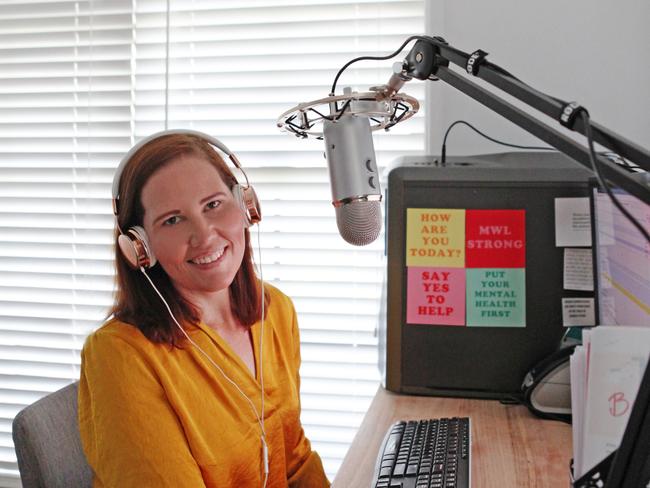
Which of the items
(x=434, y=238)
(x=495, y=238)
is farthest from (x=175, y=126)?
(x=495, y=238)

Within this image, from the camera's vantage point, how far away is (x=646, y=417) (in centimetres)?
54

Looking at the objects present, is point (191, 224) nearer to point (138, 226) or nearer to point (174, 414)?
point (138, 226)

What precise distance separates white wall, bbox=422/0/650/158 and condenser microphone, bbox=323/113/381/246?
2.93 ft

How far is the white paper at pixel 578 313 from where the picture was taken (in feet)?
5.14

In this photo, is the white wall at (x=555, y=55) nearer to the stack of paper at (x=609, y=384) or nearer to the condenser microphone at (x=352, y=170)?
the condenser microphone at (x=352, y=170)

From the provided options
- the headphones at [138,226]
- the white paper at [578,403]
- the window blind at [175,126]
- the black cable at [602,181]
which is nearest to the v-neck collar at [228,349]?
the headphones at [138,226]

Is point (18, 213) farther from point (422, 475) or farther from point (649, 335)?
point (649, 335)

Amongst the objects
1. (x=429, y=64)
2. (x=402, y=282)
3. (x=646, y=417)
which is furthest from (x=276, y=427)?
(x=646, y=417)

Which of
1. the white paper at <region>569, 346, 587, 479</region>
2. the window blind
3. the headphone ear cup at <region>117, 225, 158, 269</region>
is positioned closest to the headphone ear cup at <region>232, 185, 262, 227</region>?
the headphone ear cup at <region>117, 225, 158, 269</region>

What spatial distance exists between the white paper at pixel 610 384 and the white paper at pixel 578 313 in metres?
0.94

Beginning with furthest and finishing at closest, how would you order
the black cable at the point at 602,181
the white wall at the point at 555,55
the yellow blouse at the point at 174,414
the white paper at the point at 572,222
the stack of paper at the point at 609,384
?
the white wall at the point at 555,55
the white paper at the point at 572,222
the yellow blouse at the point at 174,414
the stack of paper at the point at 609,384
the black cable at the point at 602,181

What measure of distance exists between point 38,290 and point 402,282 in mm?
1211

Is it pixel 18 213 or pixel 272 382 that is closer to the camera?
pixel 272 382

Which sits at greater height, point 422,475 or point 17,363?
point 422,475
